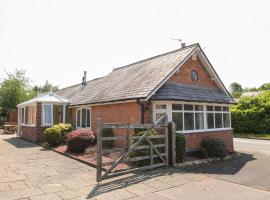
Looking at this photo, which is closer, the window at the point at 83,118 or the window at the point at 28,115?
the window at the point at 83,118

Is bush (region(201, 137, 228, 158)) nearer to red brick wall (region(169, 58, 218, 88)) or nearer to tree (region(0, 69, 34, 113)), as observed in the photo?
red brick wall (region(169, 58, 218, 88))

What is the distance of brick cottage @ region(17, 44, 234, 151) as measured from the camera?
43.9 feet

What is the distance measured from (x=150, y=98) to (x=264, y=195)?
6.62 metres

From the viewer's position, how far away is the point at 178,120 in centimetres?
1370

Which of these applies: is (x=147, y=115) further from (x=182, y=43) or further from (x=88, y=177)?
(x=182, y=43)

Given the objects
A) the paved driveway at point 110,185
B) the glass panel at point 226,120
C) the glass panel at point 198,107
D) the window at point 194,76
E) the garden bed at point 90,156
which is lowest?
the paved driveway at point 110,185

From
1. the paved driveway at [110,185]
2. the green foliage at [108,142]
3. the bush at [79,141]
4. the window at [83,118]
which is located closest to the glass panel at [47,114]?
the window at [83,118]

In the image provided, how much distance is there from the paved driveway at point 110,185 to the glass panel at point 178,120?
3099 mm

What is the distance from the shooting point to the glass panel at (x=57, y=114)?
21.0 m

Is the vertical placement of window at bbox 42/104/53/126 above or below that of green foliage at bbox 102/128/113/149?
above

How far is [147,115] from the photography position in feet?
43.1

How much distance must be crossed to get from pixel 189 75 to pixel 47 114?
11.1 m

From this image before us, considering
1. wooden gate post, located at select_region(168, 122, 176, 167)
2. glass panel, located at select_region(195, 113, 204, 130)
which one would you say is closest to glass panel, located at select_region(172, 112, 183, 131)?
glass panel, located at select_region(195, 113, 204, 130)

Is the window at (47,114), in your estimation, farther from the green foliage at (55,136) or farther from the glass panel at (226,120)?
the glass panel at (226,120)
